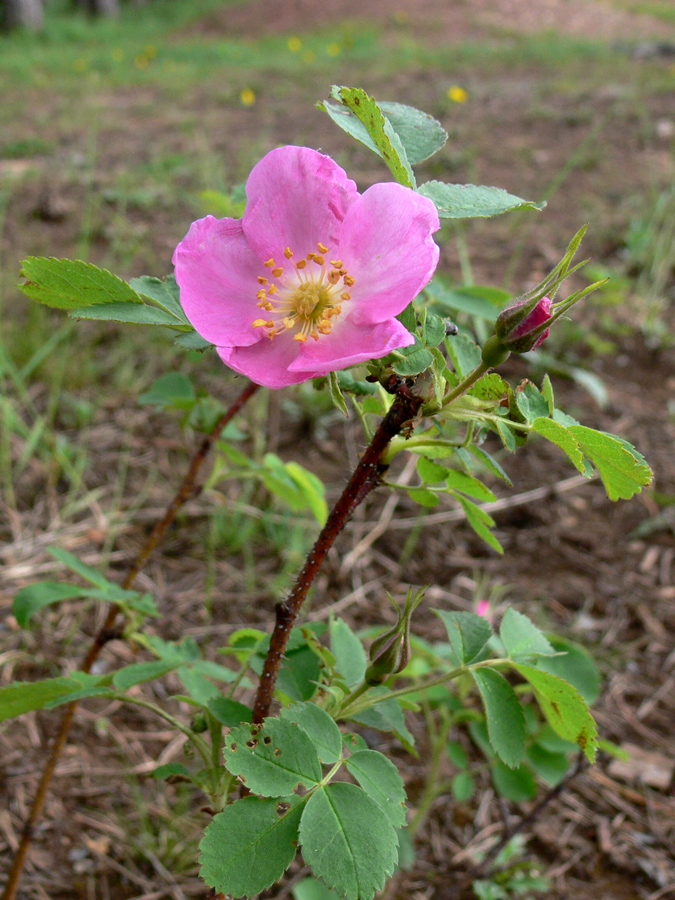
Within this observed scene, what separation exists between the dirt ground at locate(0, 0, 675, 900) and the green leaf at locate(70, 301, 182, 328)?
1.05m

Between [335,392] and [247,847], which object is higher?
[335,392]

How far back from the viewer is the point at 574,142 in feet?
17.2

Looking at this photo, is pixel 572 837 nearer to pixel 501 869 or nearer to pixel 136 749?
pixel 501 869

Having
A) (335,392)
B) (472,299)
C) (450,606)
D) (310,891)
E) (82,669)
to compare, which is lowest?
(450,606)

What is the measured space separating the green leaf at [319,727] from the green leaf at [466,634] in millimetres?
233

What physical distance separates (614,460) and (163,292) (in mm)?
539

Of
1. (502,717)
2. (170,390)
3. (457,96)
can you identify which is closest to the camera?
(502,717)

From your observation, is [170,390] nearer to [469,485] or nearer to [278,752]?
[469,485]

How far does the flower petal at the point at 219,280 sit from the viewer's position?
80 cm

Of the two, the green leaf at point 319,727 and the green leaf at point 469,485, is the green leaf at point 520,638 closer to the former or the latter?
the green leaf at point 469,485

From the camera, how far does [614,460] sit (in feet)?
2.57

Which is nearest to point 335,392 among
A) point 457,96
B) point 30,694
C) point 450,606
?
point 30,694

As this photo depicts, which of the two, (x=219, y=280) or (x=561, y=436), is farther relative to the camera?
(x=219, y=280)

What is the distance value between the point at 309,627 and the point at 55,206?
336 centimetres
